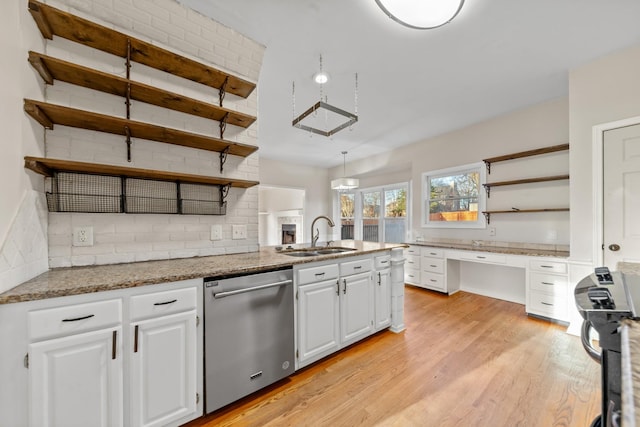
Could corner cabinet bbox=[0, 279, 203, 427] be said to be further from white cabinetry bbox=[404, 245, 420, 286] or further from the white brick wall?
white cabinetry bbox=[404, 245, 420, 286]

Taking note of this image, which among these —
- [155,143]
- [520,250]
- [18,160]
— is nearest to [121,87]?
[155,143]

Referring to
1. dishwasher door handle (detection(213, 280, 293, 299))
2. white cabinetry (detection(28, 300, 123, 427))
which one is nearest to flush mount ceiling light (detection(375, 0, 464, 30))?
dishwasher door handle (detection(213, 280, 293, 299))

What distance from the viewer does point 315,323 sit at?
2.03 metres

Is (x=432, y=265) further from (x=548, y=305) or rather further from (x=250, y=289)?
(x=250, y=289)

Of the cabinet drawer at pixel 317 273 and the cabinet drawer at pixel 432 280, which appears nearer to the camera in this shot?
the cabinet drawer at pixel 317 273

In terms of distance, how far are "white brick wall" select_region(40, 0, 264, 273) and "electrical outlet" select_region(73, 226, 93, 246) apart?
1.2 inches

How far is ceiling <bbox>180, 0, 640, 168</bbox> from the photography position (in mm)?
1899

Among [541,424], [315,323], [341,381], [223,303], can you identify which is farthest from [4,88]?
[541,424]

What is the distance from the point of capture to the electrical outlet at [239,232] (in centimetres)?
226

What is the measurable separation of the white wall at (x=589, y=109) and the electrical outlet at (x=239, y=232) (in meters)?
3.38

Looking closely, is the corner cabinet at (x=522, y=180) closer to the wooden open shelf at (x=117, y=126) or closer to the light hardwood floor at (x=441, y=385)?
the light hardwood floor at (x=441, y=385)

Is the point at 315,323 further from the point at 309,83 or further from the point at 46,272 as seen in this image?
the point at 309,83

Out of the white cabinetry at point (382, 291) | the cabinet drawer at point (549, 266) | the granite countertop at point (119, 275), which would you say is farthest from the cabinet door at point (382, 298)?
the cabinet drawer at point (549, 266)

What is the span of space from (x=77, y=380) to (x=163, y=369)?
34 centimetres
